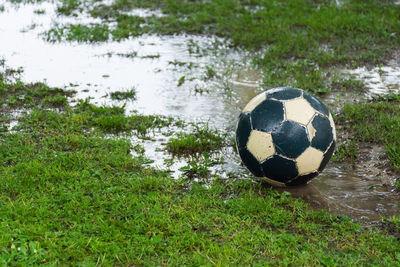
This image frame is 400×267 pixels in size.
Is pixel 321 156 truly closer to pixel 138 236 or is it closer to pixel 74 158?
pixel 138 236

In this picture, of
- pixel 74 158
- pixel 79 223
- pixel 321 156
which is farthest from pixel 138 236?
pixel 321 156

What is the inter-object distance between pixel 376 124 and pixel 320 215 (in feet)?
7.05

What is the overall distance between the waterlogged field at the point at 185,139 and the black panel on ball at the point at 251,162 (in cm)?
17

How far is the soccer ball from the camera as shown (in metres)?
4.08

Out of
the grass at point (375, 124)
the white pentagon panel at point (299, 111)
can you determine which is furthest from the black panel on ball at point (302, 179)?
the grass at point (375, 124)

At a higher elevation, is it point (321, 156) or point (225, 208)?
point (321, 156)

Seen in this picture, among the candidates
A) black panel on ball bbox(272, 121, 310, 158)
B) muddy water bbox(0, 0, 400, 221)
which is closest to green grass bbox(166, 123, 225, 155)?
muddy water bbox(0, 0, 400, 221)

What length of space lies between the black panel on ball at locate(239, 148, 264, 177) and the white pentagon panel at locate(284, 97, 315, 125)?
49 centimetres

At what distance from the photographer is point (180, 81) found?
7.15 meters

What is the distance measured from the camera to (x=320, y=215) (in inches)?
155

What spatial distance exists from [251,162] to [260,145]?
0.22 m

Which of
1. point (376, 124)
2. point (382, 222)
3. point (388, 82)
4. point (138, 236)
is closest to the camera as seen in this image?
point (138, 236)

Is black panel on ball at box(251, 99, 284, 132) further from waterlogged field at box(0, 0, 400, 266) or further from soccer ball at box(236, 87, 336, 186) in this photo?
waterlogged field at box(0, 0, 400, 266)

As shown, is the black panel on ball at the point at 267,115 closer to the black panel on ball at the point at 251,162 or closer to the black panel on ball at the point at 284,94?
the black panel on ball at the point at 284,94
